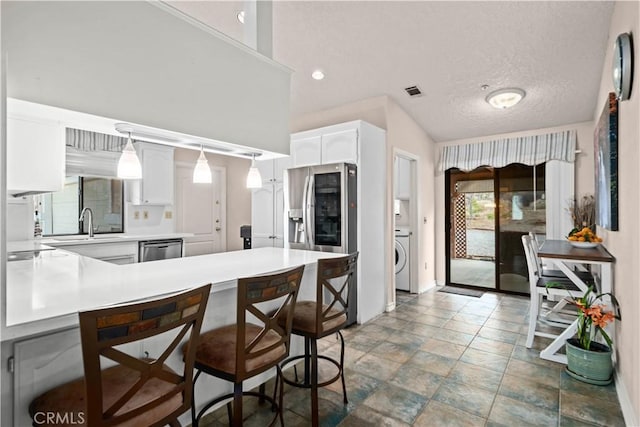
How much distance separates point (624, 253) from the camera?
2.10 metres

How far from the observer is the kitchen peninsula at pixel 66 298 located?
1.10 metres

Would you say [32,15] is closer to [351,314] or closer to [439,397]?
[439,397]

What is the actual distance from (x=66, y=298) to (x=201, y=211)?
478cm

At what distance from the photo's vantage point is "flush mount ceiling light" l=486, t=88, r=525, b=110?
346cm

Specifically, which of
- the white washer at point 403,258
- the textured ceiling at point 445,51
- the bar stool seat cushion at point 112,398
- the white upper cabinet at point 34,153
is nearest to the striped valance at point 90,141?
the white upper cabinet at point 34,153

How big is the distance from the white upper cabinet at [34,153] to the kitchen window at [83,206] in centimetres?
287

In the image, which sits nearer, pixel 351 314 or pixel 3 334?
pixel 3 334

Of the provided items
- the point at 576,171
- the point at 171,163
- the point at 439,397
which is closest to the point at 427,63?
the point at 576,171

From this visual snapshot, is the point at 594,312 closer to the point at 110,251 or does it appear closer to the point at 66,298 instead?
the point at 66,298

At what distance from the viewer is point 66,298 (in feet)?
4.19

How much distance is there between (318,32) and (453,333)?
3.15m

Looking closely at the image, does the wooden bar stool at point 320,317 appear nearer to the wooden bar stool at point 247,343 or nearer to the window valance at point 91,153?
the wooden bar stool at point 247,343

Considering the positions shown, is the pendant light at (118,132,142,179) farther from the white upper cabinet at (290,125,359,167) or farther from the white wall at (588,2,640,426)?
the white wall at (588,2,640,426)

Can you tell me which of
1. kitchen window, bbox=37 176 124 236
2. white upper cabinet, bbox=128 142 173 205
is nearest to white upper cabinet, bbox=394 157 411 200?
white upper cabinet, bbox=128 142 173 205
